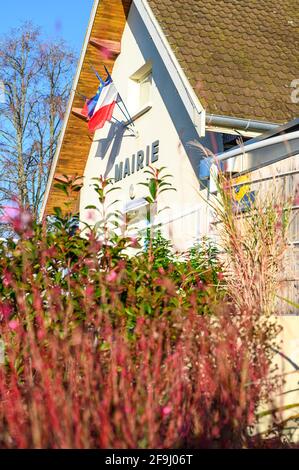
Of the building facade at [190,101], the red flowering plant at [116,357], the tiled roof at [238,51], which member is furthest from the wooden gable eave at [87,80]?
the red flowering plant at [116,357]

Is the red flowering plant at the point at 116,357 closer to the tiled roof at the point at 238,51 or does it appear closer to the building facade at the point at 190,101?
the building facade at the point at 190,101

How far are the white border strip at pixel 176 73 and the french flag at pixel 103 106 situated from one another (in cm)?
144

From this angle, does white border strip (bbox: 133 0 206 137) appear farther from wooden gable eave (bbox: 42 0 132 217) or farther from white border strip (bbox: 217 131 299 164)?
wooden gable eave (bbox: 42 0 132 217)

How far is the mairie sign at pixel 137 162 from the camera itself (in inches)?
512

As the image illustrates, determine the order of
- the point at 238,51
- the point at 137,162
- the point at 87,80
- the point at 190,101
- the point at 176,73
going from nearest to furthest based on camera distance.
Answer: the point at 190,101
the point at 176,73
the point at 238,51
the point at 137,162
the point at 87,80

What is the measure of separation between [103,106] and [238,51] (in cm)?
285

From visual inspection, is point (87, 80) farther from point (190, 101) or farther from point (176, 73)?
point (190, 101)

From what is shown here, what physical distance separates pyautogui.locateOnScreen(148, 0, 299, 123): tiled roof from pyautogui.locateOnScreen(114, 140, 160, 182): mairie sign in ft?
6.59

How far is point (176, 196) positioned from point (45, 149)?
20834mm

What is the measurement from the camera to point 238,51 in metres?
11.4

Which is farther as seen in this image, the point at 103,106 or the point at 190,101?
the point at 103,106

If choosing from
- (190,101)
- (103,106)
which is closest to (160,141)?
(103,106)

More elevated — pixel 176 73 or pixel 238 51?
pixel 238 51
